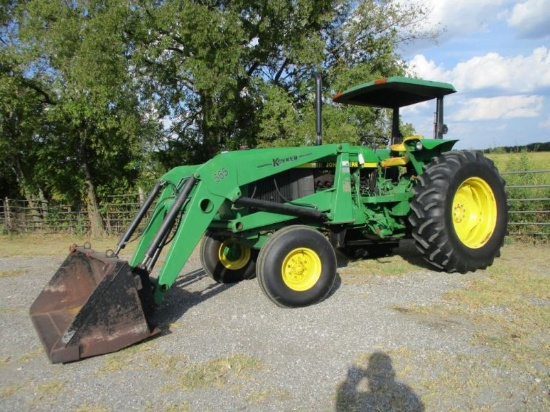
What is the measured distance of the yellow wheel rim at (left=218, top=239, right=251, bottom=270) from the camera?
632cm

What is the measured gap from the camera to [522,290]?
5.41m

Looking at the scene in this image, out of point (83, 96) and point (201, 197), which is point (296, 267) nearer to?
point (201, 197)

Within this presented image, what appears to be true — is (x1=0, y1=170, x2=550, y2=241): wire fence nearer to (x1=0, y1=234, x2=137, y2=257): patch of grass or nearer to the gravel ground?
(x1=0, y1=234, x2=137, y2=257): patch of grass

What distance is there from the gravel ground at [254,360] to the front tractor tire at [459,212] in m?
0.67

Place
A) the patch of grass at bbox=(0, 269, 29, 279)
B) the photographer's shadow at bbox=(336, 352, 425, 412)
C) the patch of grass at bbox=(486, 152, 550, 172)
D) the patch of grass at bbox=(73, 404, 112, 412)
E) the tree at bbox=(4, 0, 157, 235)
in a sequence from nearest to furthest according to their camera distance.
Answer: the photographer's shadow at bbox=(336, 352, 425, 412)
the patch of grass at bbox=(73, 404, 112, 412)
the patch of grass at bbox=(0, 269, 29, 279)
the patch of grass at bbox=(486, 152, 550, 172)
the tree at bbox=(4, 0, 157, 235)

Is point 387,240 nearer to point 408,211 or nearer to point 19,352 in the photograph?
point 408,211

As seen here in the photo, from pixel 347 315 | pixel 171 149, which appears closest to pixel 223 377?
pixel 347 315

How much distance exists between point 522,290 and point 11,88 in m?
12.9

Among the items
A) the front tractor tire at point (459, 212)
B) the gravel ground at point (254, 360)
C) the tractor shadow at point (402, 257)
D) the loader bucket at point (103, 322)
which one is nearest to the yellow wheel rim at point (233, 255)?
the gravel ground at point (254, 360)

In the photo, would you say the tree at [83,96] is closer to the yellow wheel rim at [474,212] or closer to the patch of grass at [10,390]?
the yellow wheel rim at [474,212]

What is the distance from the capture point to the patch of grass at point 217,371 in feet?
11.1

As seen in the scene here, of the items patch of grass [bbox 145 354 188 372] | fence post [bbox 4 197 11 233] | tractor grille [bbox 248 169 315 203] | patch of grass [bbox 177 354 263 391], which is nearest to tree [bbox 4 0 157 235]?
fence post [bbox 4 197 11 233]

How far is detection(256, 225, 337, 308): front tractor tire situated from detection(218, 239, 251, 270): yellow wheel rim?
135cm

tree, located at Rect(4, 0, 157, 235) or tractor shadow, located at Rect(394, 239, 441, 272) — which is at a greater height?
tree, located at Rect(4, 0, 157, 235)
